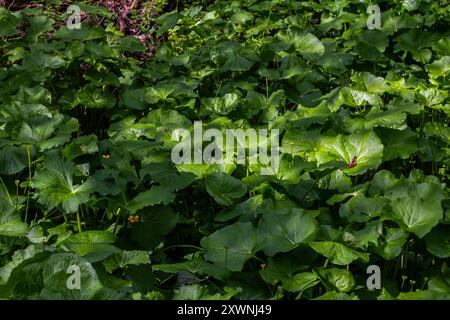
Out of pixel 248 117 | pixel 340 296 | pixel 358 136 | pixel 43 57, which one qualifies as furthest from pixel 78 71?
pixel 340 296

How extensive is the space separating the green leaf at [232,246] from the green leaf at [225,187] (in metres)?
0.23

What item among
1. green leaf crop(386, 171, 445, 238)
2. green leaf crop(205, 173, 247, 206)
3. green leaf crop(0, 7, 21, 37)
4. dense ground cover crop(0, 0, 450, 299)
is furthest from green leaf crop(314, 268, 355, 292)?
green leaf crop(0, 7, 21, 37)

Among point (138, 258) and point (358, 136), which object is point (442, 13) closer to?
point (358, 136)

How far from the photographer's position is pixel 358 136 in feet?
7.86

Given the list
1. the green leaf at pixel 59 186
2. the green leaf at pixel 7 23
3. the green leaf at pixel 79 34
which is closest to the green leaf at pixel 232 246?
the green leaf at pixel 59 186

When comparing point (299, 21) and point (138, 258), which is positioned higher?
point (299, 21)

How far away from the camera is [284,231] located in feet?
6.37

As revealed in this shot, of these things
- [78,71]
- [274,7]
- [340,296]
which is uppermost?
[274,7]

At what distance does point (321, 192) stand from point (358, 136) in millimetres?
270

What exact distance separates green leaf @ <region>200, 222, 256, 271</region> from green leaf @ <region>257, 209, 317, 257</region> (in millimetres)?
31

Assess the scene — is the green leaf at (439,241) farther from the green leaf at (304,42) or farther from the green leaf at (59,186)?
the green leaf at (304,42)

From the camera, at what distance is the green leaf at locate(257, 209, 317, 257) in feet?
6.20

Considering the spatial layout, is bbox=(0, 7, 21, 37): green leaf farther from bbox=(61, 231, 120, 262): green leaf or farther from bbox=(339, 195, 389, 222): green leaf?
bbox=(339, 195, 389, 222): green leaf

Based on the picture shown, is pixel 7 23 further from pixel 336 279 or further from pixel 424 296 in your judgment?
pixel 424 296
